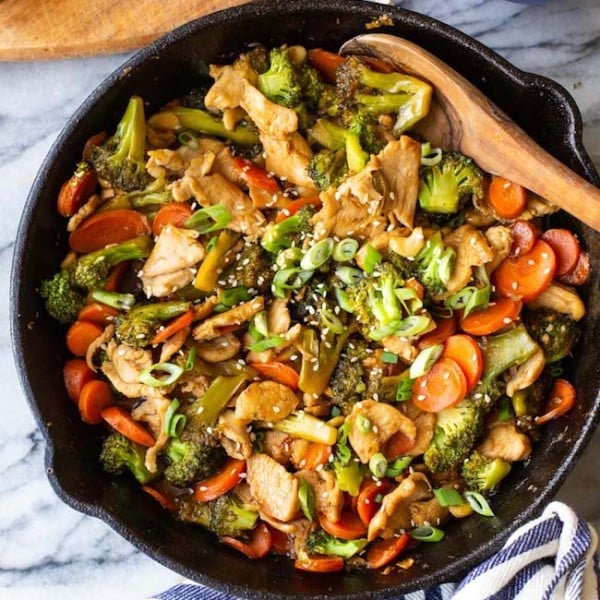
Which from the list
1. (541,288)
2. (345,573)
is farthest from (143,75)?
(345,573)

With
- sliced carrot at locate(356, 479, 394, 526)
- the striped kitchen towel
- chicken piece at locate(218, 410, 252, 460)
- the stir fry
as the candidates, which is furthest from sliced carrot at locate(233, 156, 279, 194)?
the striped kitchen towel

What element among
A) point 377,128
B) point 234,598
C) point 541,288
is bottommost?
point 234,598

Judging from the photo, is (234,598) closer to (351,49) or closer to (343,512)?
(343,512)

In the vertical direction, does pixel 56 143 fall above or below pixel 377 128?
above

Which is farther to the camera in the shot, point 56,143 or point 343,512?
point 343,512

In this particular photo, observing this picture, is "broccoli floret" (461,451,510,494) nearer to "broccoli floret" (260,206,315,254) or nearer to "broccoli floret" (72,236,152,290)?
"broccoli floret" (260,206,315,254)

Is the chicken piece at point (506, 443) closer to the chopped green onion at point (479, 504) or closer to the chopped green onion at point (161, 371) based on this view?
the chopped green onion at point (479, 504)

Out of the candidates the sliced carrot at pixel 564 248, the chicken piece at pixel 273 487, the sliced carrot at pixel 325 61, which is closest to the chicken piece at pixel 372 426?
the chicken piece at pixel 273 487

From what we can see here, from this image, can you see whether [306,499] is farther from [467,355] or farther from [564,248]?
[564,248]
